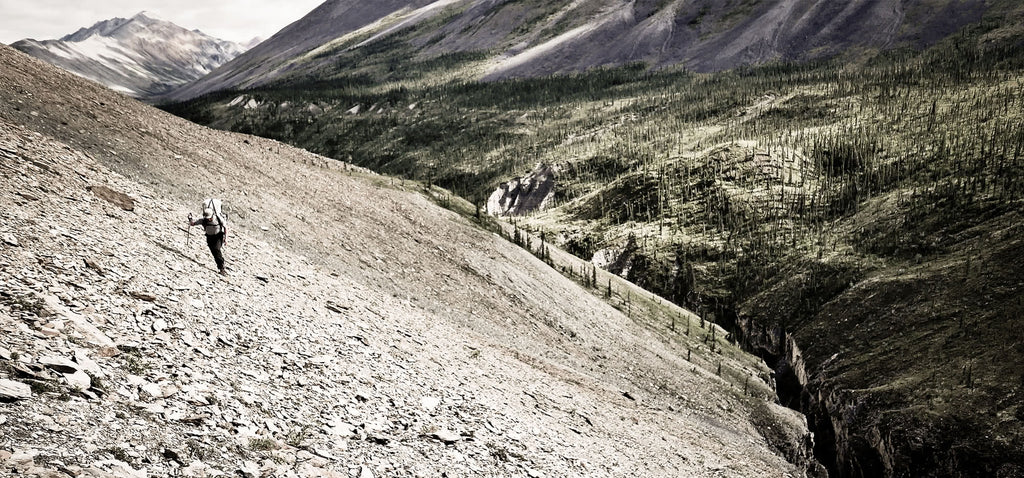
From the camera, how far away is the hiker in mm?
17906

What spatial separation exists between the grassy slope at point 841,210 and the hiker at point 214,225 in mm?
34095

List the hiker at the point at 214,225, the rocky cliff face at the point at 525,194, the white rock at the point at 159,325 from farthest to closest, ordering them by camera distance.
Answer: the rocky cliff face at the point at 525,194 → the hiker at the point at 214,225 → the white rock at the point at 159,325

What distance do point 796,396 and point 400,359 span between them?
33438 millimetres

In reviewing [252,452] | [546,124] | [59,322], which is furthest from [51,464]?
[546,124]

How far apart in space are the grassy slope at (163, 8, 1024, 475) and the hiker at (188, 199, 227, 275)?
112 feet

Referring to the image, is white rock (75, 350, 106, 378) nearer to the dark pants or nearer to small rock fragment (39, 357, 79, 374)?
small rock fragment (39, 357, 79, 374)

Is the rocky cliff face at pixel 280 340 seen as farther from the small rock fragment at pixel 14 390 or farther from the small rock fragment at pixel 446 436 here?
the small rock fragment at pixel 446 436

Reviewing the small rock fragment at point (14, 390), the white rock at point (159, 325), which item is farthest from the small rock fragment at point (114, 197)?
the small rock fragment at point (14, 390)

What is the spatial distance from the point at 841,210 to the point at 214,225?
211 feet

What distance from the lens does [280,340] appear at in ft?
53.7

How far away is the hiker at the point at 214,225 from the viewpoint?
17906 mm

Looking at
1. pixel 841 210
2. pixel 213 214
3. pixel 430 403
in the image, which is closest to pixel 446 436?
pixel 430 403

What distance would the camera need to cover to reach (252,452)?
11508mm

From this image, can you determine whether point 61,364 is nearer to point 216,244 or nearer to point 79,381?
point 79,381
